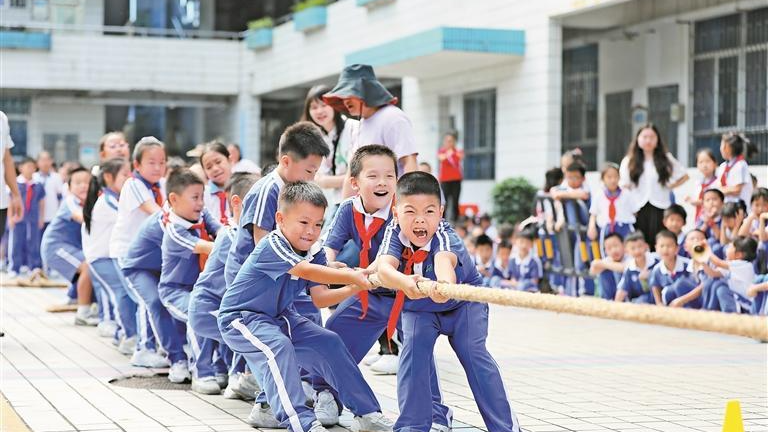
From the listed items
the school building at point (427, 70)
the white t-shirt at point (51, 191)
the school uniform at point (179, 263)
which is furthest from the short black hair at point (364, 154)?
the white t-shirt at point (51, 191)

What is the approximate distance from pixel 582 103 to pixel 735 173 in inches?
345

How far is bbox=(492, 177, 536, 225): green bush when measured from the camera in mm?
18578

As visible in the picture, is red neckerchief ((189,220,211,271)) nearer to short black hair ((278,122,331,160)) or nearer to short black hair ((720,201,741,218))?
short black hair ((278,122,331,160))

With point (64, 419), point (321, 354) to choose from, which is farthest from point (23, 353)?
point (321, 354)

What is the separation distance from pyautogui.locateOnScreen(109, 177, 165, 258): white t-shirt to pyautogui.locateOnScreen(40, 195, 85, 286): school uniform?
7.30 feet

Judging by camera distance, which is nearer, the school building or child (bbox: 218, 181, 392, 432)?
child (bbox: 218, 181, 392, 432)

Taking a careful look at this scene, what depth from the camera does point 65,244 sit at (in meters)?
11.1

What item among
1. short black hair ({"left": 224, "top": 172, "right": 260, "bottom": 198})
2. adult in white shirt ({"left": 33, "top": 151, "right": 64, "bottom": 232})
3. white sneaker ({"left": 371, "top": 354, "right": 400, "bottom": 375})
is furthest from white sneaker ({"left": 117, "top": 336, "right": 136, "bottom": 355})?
adult in white shirt ({"left": 33, "top": 151, "right": 64, "bottom": 232})

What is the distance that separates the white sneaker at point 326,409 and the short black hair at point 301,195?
1073mm

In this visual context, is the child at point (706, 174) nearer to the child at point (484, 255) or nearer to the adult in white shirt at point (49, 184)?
the child at point (484, 255)

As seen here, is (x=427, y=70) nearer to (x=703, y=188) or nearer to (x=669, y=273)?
(x=703, y=188)

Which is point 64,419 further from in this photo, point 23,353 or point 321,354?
point 23,353

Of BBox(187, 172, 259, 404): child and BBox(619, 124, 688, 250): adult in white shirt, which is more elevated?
BBox(619, 124, 688, 250): adult in white shirt

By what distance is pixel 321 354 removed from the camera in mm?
5809
